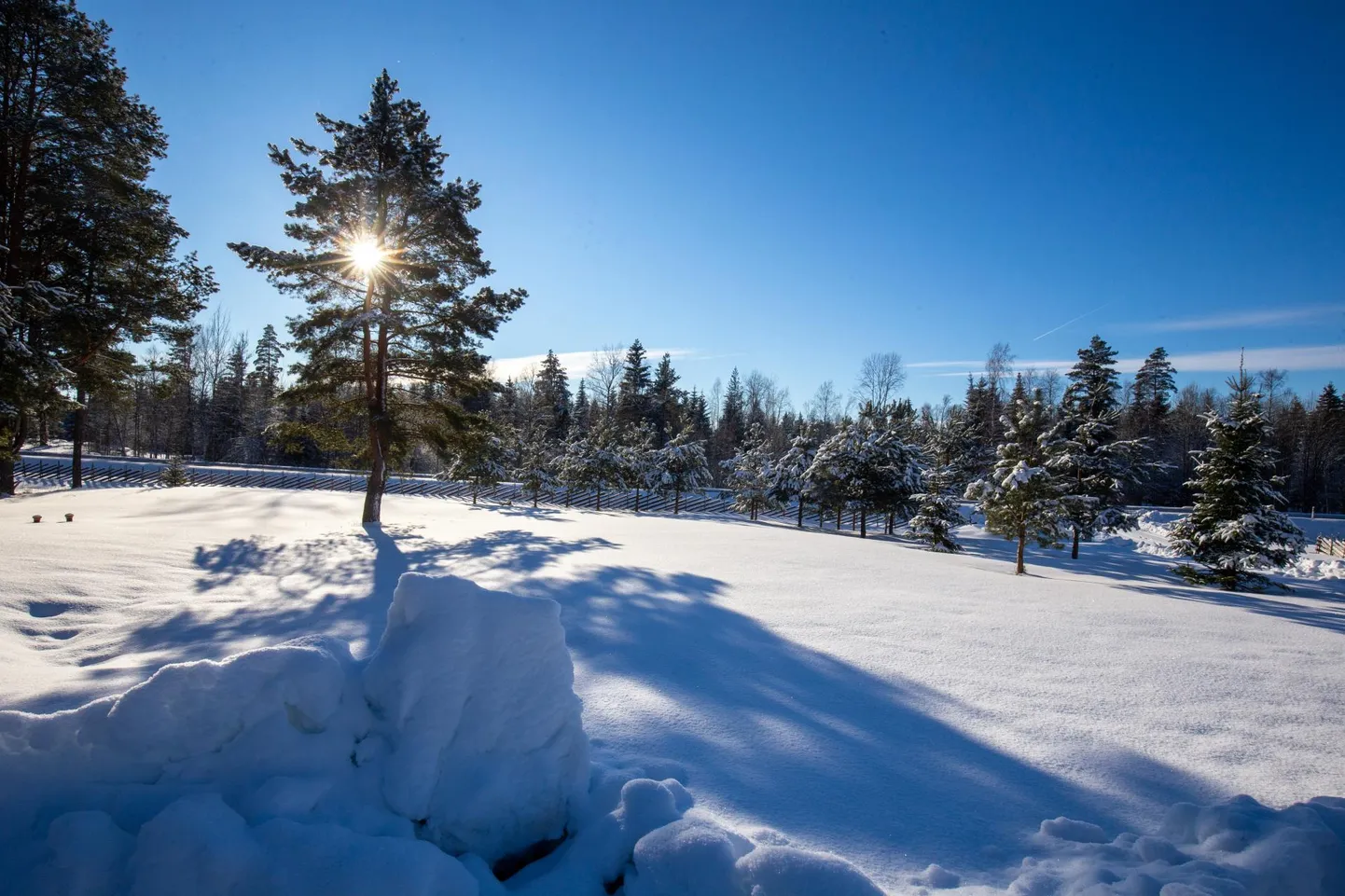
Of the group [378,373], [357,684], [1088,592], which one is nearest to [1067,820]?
[357,684]

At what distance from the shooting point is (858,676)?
4602 mm

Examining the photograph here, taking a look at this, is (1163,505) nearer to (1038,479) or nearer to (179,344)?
(1038,479)

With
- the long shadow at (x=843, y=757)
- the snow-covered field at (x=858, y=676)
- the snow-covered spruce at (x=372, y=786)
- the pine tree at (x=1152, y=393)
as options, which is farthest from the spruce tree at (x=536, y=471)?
the pine tree at (x=1152, y=393)

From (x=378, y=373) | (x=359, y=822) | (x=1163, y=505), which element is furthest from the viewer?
(x=1163, y=505)

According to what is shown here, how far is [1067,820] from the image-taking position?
2699mm

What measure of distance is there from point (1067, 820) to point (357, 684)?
3875 millimetres

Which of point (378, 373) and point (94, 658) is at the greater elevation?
point (378, 373)

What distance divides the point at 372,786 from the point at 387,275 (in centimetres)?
1338

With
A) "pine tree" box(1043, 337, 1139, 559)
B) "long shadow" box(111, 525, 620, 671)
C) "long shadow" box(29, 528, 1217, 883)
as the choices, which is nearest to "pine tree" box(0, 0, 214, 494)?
"long shadow" box(111, 525, 620, 671)

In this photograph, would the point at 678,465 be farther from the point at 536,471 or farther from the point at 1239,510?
the point at 1239,510

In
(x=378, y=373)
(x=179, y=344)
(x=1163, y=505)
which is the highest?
(x=179, y=344)

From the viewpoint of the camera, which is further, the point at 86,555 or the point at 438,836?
the point at 86,555

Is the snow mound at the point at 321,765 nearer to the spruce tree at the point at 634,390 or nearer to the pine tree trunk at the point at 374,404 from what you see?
the pine tree trunk at the point at 374,404

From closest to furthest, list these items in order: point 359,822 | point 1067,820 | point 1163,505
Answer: point 359,822 < point 1067,820 < point 1163,505
